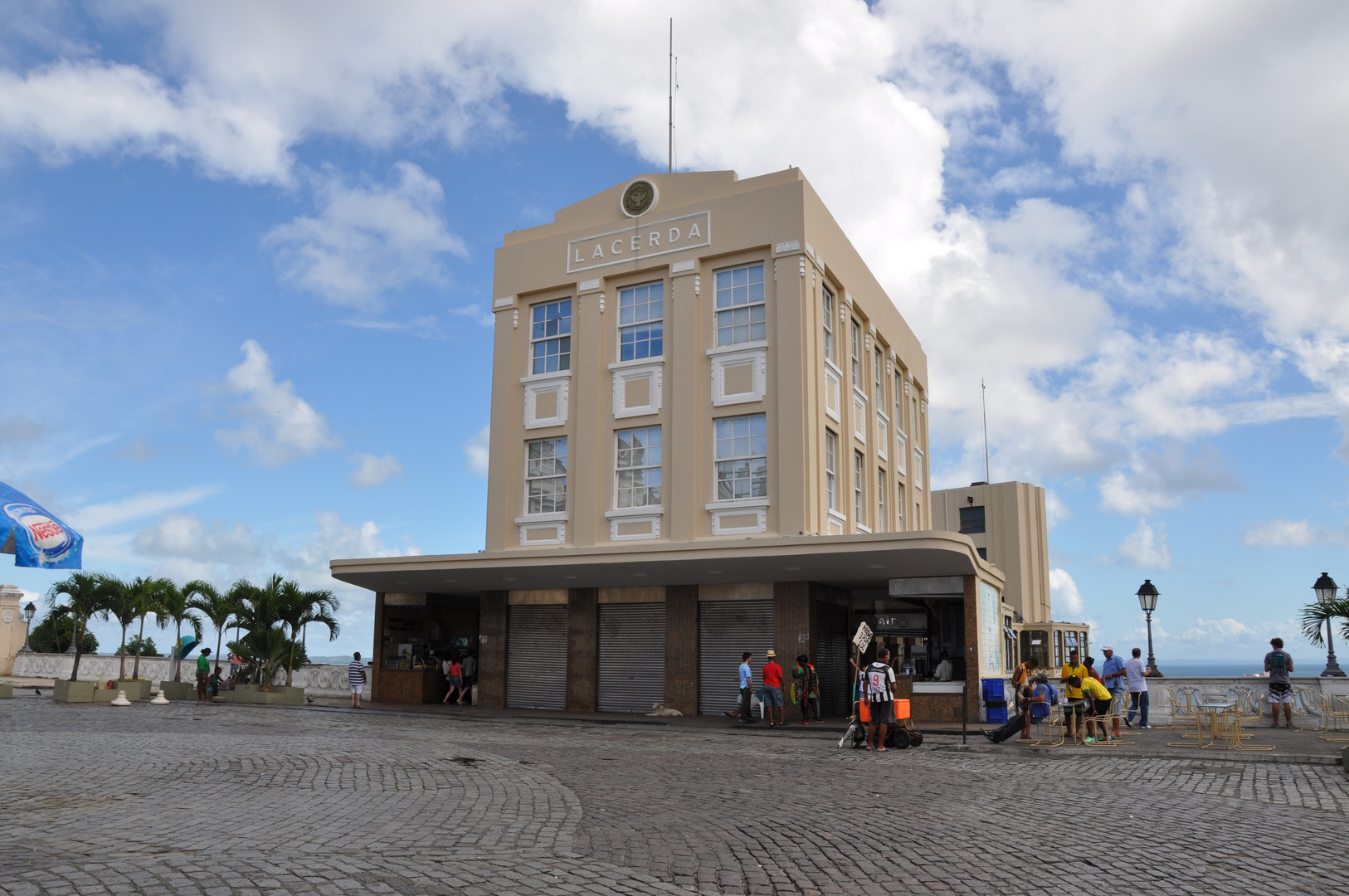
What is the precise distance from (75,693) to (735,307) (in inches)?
795

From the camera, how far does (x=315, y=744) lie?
15297 mm

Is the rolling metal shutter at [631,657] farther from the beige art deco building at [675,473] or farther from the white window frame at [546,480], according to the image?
the white window frame at [546,480]

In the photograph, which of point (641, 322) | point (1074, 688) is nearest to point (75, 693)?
point (641, 322)

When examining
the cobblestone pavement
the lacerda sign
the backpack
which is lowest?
the cobblestone pavement

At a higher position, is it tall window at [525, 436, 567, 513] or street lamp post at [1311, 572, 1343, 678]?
tall window at [525, 436, 567, 513]

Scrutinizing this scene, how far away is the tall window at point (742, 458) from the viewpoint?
25359mm

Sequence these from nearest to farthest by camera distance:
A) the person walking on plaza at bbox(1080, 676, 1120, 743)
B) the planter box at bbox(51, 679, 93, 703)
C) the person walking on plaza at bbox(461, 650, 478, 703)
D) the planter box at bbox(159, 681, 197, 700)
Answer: the person walking on plaza at bbox(1080, 676, 1120, 743), the planter box at bbox(51, 679, 93, 703), the person walking on plaza at bbox(461, 650, 478, 703), the planter box at bbox(159, 681, 197, 700)

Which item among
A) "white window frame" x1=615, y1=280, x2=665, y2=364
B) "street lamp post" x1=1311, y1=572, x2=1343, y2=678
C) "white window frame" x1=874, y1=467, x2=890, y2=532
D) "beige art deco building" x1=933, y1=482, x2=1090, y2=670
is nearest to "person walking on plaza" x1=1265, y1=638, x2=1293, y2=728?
"street lamp post" x1=1311, y1=572, x2=1343, y2=678

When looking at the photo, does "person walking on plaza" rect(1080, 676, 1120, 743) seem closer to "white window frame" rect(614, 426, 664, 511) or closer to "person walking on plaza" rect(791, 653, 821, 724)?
"person walking on plaza" rect(791, 653, 821, 724)

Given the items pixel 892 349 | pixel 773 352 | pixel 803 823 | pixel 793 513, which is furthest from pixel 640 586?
pixel 803 823

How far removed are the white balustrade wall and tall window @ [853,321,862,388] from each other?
19150 millimetres

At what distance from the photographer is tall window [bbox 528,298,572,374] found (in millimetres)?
28984

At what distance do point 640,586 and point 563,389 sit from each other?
618cm

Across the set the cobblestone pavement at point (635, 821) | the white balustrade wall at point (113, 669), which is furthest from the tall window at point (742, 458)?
the white balustrade wall at point (113, 669)
